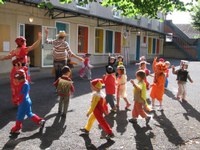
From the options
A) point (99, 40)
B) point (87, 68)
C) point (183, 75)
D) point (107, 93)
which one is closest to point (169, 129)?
point (107, 93)

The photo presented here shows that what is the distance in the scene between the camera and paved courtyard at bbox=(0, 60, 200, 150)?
5.23 meters

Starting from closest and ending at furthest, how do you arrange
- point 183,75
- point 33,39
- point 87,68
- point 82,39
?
point 183,75 → point 87,68 → point 33,39 → point 82,39

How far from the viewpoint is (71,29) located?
18469 millimetres

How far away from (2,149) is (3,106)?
302 cm

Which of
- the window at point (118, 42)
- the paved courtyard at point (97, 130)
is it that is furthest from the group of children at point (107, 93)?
the window at point (118, 42)

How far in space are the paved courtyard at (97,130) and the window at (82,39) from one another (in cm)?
1103

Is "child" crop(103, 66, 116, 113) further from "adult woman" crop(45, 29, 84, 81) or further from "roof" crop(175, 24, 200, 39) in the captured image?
"roof" crop(175, 24, 200, 39)

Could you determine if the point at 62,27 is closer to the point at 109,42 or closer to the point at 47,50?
the point at 47,50

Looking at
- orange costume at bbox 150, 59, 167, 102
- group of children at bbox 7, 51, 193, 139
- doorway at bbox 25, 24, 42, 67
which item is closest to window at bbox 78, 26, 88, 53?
doorway at bbox 25, 24, 42, 67

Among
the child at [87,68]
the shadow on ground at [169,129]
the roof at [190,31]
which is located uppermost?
the roof at [190,31]

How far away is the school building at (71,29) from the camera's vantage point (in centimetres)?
1413

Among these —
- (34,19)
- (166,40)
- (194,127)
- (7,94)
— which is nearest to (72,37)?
(34,19)

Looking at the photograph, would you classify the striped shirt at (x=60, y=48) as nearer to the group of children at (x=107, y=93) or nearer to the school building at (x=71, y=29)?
the group of children at (x=107, y=93)

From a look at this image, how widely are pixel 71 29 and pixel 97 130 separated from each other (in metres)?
13.0
